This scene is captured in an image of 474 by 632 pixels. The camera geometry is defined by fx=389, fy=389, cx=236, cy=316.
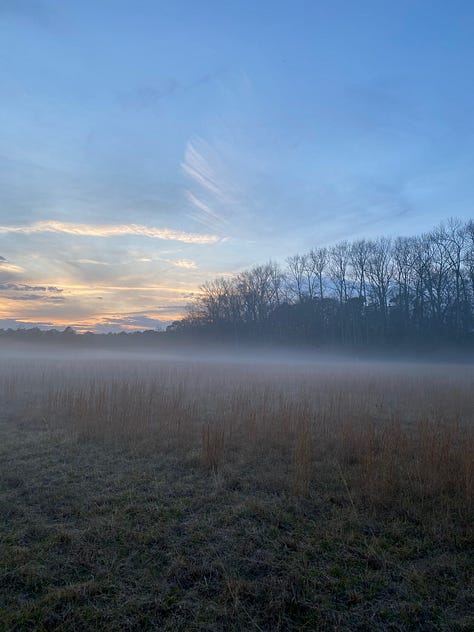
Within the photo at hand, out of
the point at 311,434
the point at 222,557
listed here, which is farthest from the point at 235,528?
the point at 311,434

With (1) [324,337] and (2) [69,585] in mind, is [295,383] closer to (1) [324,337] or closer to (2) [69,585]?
(2) [69,585]

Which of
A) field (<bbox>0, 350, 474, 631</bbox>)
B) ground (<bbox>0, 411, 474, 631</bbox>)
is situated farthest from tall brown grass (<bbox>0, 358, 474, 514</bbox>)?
ground (<bbox>0, 411, 474, 631</bbox>)

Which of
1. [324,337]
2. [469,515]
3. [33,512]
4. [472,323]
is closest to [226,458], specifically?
[33,512]

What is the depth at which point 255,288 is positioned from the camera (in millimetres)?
61719

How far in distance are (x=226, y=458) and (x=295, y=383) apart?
360 inches

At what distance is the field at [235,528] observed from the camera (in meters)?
2.75

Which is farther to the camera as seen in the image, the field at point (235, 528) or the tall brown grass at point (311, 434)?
the tall brown grass at point (311, 434)

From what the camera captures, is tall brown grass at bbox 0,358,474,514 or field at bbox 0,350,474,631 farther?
tall brown grass at bbox 0,358,474,514

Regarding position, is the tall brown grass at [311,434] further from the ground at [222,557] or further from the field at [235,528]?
the ground at [222,557]

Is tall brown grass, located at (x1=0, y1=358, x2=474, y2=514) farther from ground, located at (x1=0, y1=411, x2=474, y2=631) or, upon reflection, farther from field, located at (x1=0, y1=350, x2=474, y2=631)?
ground, located at (x1=0, y1=411, x2=474, y2=631)

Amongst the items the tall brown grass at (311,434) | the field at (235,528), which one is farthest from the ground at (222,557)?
the tall brown grass at (311,434)

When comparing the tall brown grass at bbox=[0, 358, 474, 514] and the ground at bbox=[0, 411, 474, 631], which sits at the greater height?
the tall brown grass at bbox=[0, 358, 474, 514]

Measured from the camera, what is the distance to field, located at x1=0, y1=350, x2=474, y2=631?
2.75 meters

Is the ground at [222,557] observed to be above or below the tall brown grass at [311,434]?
below
